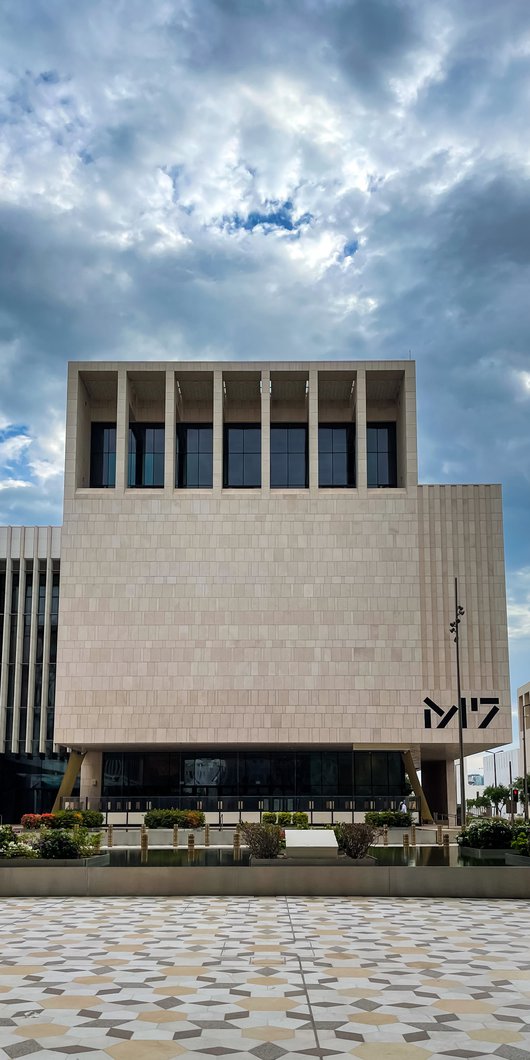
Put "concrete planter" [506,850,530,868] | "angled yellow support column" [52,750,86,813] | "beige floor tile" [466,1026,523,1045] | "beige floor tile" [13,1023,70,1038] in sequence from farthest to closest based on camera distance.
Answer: "angled yellow support column" [52,750,86,813], "concrete planter" [506,850,530,868], "beige floor tile" [13,1023,70,1038], "beige floor tile" [466,1026,523,1045]

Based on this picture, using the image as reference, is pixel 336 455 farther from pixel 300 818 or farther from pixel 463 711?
pixel 300 818

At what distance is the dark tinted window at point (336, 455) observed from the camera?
215ft

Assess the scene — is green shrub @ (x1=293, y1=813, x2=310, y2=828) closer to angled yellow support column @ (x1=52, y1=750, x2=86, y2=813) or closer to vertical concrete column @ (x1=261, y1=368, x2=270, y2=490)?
angled yellow support column @ (x1=52, y1=750, x2=86, y2=813)

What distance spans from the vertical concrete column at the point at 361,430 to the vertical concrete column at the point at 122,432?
14.8m

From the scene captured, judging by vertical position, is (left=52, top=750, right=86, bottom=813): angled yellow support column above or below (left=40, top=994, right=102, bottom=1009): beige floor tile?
above

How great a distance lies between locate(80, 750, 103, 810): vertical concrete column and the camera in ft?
212

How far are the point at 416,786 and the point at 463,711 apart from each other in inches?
225

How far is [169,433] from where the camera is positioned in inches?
2453

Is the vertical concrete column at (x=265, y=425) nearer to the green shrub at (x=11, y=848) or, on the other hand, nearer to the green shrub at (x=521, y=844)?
the green shrub at (x=521, y=844)

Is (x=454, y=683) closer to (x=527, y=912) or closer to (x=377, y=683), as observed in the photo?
(x=377, y=683)

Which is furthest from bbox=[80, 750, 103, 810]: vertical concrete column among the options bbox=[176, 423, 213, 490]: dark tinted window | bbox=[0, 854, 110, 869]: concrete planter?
bbox=[0, 854, 110, 869]: concrete planter

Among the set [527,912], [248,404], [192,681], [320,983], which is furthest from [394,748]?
[320,983]

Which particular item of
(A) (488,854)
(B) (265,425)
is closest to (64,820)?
(A) (488,854)

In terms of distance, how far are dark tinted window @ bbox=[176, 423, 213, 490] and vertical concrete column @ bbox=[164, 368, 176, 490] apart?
11.7 feet
